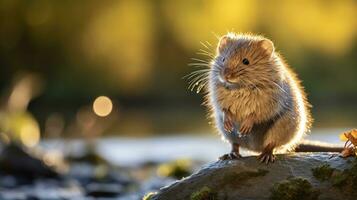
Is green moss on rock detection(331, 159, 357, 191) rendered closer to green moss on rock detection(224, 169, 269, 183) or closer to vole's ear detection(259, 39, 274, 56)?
green moss on rock detection(224, 169, 269, 183)

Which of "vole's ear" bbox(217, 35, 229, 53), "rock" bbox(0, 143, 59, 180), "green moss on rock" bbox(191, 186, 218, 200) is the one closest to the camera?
"green moss on rock" bbox(191, 186, 218, 200)

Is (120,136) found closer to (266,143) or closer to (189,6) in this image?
(266,143)

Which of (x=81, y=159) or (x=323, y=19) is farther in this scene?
(x=323, y=19)

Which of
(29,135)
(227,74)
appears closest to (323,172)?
(227,74)

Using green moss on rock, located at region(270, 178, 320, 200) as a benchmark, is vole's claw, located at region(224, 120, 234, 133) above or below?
above

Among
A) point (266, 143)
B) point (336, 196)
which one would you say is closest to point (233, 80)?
point (266, 143)

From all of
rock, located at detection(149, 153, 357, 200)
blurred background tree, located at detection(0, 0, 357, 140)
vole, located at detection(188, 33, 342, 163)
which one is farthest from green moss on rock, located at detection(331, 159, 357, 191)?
blurred background tree, located at detection(0, 0, 357, 140)

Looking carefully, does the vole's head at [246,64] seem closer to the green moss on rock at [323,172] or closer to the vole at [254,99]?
the vole at [254,99]

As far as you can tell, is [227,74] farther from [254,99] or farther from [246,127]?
[246,127]
